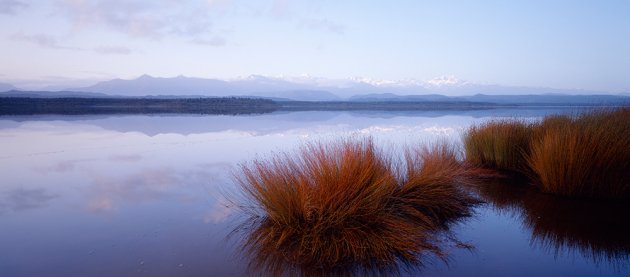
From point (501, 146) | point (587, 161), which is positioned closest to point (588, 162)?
point (587, 161)

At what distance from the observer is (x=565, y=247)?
4.77 meters

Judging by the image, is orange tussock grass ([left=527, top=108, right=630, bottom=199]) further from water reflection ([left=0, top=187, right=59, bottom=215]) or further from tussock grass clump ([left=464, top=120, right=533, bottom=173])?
water reflection ([left=0, top=187, right=59, bottom=215])

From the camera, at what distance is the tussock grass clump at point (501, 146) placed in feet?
29.2

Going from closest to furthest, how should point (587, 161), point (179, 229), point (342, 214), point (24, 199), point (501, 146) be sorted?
point (342, 214) → point (179, 229) → point (587, 161) → point (24, 199) → point (501, 146)

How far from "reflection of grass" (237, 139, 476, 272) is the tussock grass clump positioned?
3.69 m

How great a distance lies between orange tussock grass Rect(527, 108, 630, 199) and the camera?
247 inches

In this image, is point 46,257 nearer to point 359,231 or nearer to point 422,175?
point 359,231

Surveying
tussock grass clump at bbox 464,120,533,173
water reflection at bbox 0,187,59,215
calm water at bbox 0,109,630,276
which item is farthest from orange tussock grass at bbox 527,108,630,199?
water reflection at bbox 0,187,59,215

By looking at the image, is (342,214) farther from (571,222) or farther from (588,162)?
(588,162)

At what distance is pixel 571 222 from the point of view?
5594 mm

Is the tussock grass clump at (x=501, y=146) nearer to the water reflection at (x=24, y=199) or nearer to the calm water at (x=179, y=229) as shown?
the calm water at (x=179, y=229)

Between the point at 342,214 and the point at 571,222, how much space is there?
318 cm

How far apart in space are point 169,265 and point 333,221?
1715 millimetres

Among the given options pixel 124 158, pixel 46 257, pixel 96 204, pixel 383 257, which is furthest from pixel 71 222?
pixel 124 158
